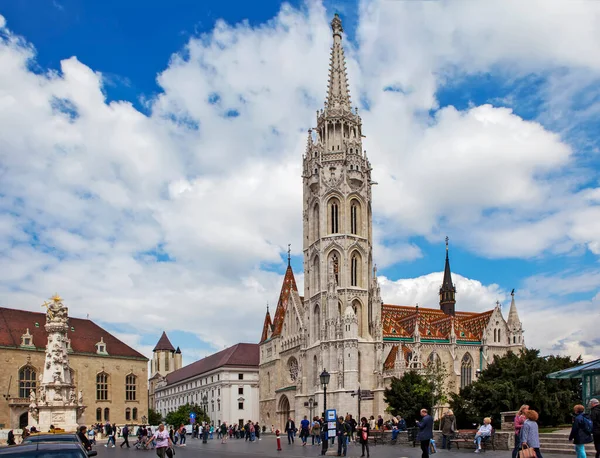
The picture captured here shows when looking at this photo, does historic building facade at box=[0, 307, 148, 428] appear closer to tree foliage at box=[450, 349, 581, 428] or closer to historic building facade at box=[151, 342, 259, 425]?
historic building facade at box=[151, 342, 259, 425]

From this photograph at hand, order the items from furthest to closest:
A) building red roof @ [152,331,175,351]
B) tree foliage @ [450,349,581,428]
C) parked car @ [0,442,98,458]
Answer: building red roof @ [152,331,175,351], tree foliage @ [450,349,581,428], parked car @ [0,442,98,458]

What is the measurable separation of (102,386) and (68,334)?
6.27 metres

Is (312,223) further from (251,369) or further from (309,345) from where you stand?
(251,369)

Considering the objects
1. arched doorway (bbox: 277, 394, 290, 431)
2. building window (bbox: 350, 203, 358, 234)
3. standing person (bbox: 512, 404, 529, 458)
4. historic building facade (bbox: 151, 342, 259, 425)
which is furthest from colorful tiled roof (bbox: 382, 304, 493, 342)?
standing person (bbox: 512, 404, 529, 458)

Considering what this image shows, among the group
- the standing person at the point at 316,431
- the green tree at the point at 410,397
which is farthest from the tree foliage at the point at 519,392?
the standing person at the point at 316,431

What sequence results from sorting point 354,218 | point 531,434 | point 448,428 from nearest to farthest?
1. point 531,434
2. point 448,428
3. point 354,218

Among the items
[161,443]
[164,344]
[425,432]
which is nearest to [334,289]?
Answer: [161,443]

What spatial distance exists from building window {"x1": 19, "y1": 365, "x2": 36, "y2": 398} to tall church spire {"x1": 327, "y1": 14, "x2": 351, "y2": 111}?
42186 mm

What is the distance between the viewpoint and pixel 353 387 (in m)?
65.8

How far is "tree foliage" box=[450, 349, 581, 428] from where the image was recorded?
139 feet

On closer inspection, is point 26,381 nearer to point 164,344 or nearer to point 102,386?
point 102,386

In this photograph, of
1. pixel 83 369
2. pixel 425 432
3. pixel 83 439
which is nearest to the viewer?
pixel 425 432

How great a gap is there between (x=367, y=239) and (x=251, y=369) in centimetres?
3901

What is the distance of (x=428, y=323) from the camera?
259 ft
